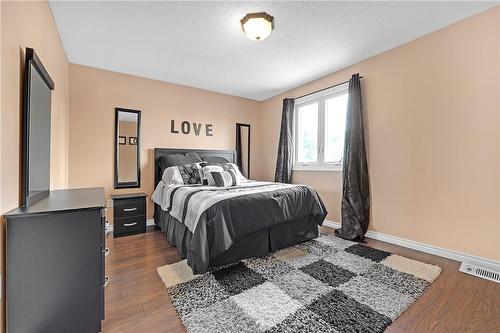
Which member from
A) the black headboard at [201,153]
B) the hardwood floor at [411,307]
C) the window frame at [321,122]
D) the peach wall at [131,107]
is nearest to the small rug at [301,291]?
the hardwood floor at [411,307]

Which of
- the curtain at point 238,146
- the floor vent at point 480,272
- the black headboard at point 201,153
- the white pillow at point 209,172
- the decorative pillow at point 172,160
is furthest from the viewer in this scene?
the curtain at point 238,146

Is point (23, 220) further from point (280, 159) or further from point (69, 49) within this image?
point (280, 159)

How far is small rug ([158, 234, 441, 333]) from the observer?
56.0 inches

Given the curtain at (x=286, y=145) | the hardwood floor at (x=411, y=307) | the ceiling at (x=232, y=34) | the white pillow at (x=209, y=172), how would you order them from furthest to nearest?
the curtain at (x=286, y=145) → the white pillow at (x=209, y=172) → the ceiling at (x=232, y=34) → the hardwood floor at (x=411, y=307)

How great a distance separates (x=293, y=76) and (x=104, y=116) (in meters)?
3.05

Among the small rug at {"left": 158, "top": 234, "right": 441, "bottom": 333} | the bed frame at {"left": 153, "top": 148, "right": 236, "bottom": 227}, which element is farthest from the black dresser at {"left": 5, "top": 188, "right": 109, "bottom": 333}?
the bed frame at {"left": 153, "top": 148, "right": 236, "bottom": 227}

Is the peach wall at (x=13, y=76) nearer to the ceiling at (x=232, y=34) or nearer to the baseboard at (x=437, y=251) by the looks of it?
the ceiling at (x=232, y=34)

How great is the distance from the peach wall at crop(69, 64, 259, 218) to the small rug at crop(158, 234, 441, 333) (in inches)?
80.9

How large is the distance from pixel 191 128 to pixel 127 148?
3.73 feet

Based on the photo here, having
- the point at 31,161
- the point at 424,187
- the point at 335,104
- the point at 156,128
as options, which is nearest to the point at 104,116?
the point at 156,128

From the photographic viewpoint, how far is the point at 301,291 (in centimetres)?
177

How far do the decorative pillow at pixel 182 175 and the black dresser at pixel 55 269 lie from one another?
189 cm

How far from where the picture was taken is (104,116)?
3.32 metres

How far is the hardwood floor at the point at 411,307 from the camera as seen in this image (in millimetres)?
1403
